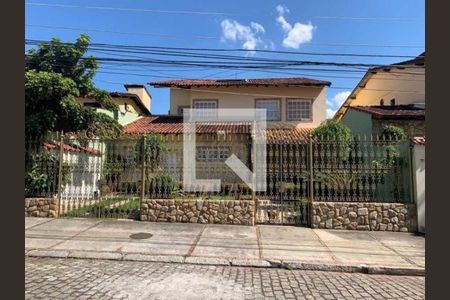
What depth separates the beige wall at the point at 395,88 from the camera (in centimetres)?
2088

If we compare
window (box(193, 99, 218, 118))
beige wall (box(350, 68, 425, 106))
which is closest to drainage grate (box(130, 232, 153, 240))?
window (box(193, 99, 218, 118))

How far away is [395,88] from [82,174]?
20015 millimetres

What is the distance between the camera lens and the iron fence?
9.66 metres

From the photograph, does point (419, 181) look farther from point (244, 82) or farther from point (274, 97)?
point (244, 82)

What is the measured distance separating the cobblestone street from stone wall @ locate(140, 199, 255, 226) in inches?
133

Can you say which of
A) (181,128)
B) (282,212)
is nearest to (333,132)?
(282,212)

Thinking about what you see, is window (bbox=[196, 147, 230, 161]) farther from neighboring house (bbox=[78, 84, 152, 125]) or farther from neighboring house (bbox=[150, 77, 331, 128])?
neighboring house (bbox=[150, 77, 331, 128])

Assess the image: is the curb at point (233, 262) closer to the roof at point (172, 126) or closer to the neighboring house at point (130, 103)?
the roof at point (172, 126)

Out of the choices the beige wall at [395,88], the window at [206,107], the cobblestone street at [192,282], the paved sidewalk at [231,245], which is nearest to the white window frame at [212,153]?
the paved sidewalk at [231,245]

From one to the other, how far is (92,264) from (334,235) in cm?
596

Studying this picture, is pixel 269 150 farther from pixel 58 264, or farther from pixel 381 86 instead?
pixel 381 86

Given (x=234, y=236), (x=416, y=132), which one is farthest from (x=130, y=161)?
(x=416, y=132)

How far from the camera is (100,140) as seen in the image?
10.5 m

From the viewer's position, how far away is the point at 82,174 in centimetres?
1048
